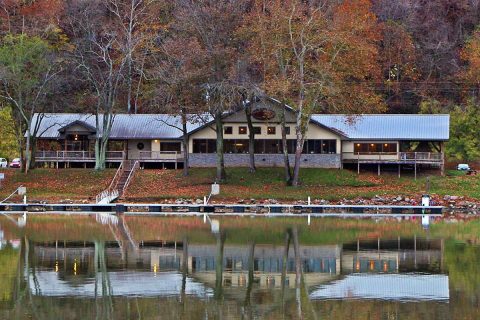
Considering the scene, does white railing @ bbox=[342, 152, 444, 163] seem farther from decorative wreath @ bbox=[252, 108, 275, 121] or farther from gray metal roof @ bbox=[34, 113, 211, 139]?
gray metal roof @ bbox=[34, 113, 211, 139]

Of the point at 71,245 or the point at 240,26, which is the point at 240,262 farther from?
the point at 240,26

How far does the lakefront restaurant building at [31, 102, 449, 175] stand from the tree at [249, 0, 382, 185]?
681 centimetres

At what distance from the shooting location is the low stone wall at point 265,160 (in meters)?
80.7

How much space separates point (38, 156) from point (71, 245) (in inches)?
1548

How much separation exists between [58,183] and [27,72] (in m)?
8.70

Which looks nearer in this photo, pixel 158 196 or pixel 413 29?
pixel 158 196

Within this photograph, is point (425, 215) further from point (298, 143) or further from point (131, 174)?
point (131, 174)

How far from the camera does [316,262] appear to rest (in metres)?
40.8

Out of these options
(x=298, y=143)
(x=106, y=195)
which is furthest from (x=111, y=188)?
(x=298, y=143)

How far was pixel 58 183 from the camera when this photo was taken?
7494 cm

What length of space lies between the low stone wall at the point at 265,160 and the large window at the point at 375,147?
2460 millimetres

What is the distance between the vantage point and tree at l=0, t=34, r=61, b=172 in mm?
74812

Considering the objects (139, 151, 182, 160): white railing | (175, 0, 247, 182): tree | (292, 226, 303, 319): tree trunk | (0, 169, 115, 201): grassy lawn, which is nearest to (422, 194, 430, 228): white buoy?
(292, 226, 303, 319): tree trunk

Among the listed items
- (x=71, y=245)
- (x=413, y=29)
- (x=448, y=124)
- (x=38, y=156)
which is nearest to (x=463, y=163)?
(x=448, y=124)
